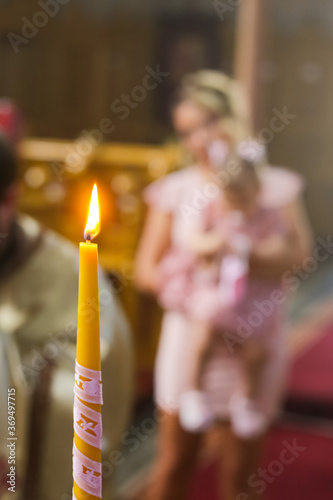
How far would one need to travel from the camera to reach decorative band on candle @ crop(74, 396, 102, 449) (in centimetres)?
34

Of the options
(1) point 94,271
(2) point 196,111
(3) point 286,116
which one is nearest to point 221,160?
Result: (2) point 196,111

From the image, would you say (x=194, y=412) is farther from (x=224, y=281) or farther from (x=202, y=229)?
(x=202, y=229)

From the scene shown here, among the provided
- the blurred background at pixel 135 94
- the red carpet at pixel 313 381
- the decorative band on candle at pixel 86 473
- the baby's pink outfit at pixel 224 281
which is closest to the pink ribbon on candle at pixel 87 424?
the decorative band on candle at pixel 86 473

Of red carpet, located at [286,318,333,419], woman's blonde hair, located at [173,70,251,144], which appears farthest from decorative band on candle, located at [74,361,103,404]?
red carpet, located at [286,318,333,419]

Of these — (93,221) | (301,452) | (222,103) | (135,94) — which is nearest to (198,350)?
(222,103)

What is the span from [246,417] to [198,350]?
200mm

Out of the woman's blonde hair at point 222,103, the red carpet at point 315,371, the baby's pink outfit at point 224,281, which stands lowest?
the red carpet at point 315,371

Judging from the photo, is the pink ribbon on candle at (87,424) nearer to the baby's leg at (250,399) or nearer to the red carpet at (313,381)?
the baby's leg at (250,399)

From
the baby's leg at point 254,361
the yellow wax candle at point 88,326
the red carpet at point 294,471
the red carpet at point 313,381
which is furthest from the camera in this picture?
the red carpet at point 313,381

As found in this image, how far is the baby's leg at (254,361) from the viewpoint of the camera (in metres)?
1.88

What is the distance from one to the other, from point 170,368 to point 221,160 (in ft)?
1.72

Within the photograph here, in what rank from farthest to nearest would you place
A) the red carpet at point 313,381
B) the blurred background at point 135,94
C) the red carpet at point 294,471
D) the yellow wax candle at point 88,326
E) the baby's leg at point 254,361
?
the red carpet at point 313,381, the blurred background at point 135,94, the red carpet at point 294,471, the baby's leg at point 254,361, the yellow wax candle at point 88,326

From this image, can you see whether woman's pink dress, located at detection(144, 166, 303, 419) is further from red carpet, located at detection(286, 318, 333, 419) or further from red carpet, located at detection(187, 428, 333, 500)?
red carpet, located at detection(286, 318, 333, 419)

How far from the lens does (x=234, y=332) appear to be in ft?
6.12
